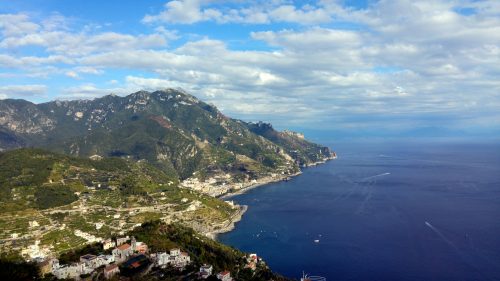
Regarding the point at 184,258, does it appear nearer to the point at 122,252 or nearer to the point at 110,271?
the point at 122,252

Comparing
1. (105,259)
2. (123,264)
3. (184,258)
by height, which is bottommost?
Result: (184,258)

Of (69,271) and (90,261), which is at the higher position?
(90,261)

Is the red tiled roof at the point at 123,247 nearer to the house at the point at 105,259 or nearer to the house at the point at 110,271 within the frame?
the house at the point at 105,259

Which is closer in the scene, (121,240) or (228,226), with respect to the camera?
(121,240)

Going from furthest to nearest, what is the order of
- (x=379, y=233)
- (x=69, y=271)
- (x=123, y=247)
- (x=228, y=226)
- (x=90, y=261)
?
(x=228, y=226)
(x=379, y=233)
(x=123, y=247)
(x=90, y=261)
(x=69, y=271)

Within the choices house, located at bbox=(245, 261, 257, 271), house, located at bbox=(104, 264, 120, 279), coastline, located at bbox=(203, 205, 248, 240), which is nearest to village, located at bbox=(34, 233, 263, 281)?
house, located at bbox=(104, 264, 120, 279)

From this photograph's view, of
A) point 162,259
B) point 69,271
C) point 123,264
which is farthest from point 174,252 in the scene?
point 69,271

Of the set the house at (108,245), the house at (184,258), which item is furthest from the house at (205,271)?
the house at (108,245)
